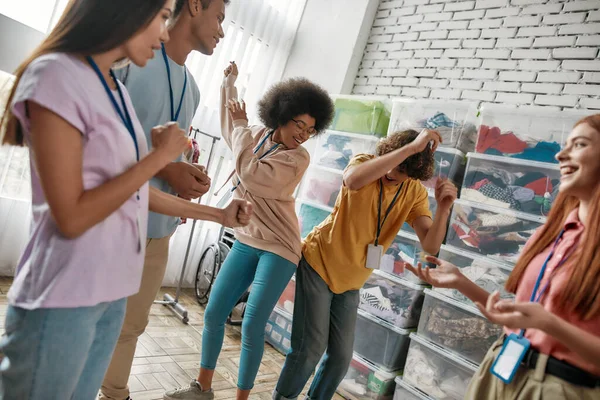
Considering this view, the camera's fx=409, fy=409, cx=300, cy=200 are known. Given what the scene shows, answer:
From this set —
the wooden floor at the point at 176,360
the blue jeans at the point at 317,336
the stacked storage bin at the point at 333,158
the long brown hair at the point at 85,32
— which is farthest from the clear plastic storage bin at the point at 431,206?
the long brown hair at the point at 85,32

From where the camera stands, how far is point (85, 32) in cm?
74

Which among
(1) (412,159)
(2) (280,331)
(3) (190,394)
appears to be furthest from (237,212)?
(2) (280,331)

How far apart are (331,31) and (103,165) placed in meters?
3.55

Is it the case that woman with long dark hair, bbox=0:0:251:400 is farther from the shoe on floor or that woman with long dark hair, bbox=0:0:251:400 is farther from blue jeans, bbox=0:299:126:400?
the shoe on floor

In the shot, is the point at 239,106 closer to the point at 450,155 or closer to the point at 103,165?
the point at 103,165

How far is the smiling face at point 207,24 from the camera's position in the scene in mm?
1375

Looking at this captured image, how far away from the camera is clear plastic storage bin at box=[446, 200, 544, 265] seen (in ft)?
7.13

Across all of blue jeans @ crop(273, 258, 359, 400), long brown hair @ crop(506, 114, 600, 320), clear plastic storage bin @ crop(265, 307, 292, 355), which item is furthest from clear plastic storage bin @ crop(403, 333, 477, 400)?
long brown hair @ crop(506, 114, 600, 320)

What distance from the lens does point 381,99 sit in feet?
9.41

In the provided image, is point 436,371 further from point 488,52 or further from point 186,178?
point 488,52

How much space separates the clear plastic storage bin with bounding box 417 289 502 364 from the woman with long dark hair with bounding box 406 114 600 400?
130 centimetres

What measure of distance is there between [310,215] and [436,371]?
1325 millimetres

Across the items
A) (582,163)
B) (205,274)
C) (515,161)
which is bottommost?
(205,274)

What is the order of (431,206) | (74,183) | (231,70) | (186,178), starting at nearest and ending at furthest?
(74,183)
(186,178)
(231,70)
(431,206)
